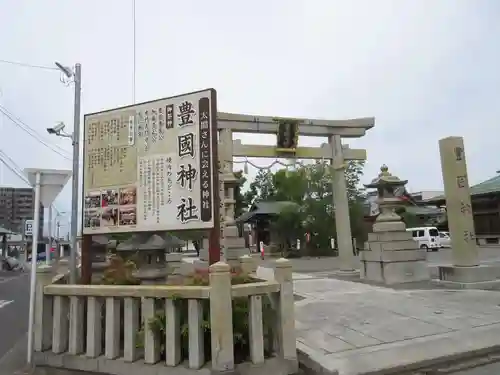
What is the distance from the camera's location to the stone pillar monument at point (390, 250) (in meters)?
11.5

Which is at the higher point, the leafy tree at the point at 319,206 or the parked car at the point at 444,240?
the leafy tree at the point at 319,206

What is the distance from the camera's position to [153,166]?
5578 mm

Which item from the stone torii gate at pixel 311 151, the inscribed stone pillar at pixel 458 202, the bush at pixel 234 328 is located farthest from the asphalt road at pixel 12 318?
the inscribed stone pillar at pixel 458 202

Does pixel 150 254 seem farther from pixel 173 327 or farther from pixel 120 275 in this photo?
pixel 173 327

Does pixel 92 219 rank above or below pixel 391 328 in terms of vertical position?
above

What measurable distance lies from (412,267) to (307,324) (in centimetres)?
663

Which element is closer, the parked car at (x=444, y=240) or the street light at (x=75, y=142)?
the street light at (x=75, y=142)

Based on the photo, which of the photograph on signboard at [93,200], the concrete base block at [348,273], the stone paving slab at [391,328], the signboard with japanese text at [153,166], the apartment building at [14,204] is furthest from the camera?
the apartment building at [14,204]

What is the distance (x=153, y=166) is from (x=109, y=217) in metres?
1.00

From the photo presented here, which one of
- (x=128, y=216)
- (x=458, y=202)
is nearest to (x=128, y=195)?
(x=128, y=216)

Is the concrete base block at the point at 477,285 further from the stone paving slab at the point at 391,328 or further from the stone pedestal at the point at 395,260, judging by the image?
the stone pedestal at the point at 395,260

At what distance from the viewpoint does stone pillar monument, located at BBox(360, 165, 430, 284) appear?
11.5m

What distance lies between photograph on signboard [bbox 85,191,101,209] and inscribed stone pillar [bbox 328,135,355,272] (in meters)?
10.8

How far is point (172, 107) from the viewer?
5.65 metres
